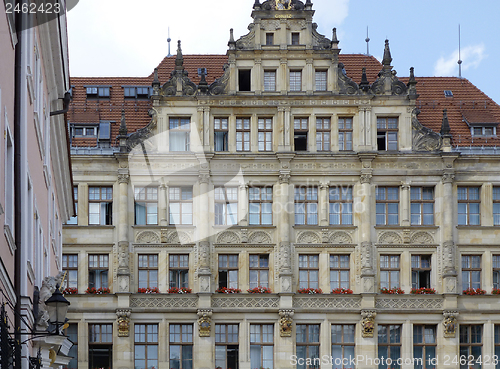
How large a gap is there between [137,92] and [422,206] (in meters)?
13.8

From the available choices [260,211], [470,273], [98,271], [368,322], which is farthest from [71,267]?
[470,273]

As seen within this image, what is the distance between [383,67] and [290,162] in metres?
5.72

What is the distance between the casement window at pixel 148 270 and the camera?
42.0 metres

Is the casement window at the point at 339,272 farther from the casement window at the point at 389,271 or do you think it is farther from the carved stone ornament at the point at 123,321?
the carved stone ornament at the point at 123,321

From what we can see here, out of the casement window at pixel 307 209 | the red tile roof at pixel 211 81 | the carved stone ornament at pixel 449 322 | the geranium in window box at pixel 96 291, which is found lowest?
the carved stone ornament at pixel 449 322

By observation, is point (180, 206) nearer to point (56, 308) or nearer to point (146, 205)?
point (146, 205)

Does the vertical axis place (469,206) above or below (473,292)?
above

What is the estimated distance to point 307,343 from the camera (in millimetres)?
41531

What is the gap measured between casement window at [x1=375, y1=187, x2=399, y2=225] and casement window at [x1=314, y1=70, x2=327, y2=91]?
190 inches

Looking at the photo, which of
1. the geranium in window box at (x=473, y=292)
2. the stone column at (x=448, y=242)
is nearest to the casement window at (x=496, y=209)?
the stone column at (x=448, y=242)

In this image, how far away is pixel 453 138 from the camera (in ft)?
147

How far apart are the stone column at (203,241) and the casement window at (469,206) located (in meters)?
10.6

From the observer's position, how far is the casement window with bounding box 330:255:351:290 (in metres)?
42.2

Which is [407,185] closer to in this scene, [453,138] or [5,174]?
[453,138]
